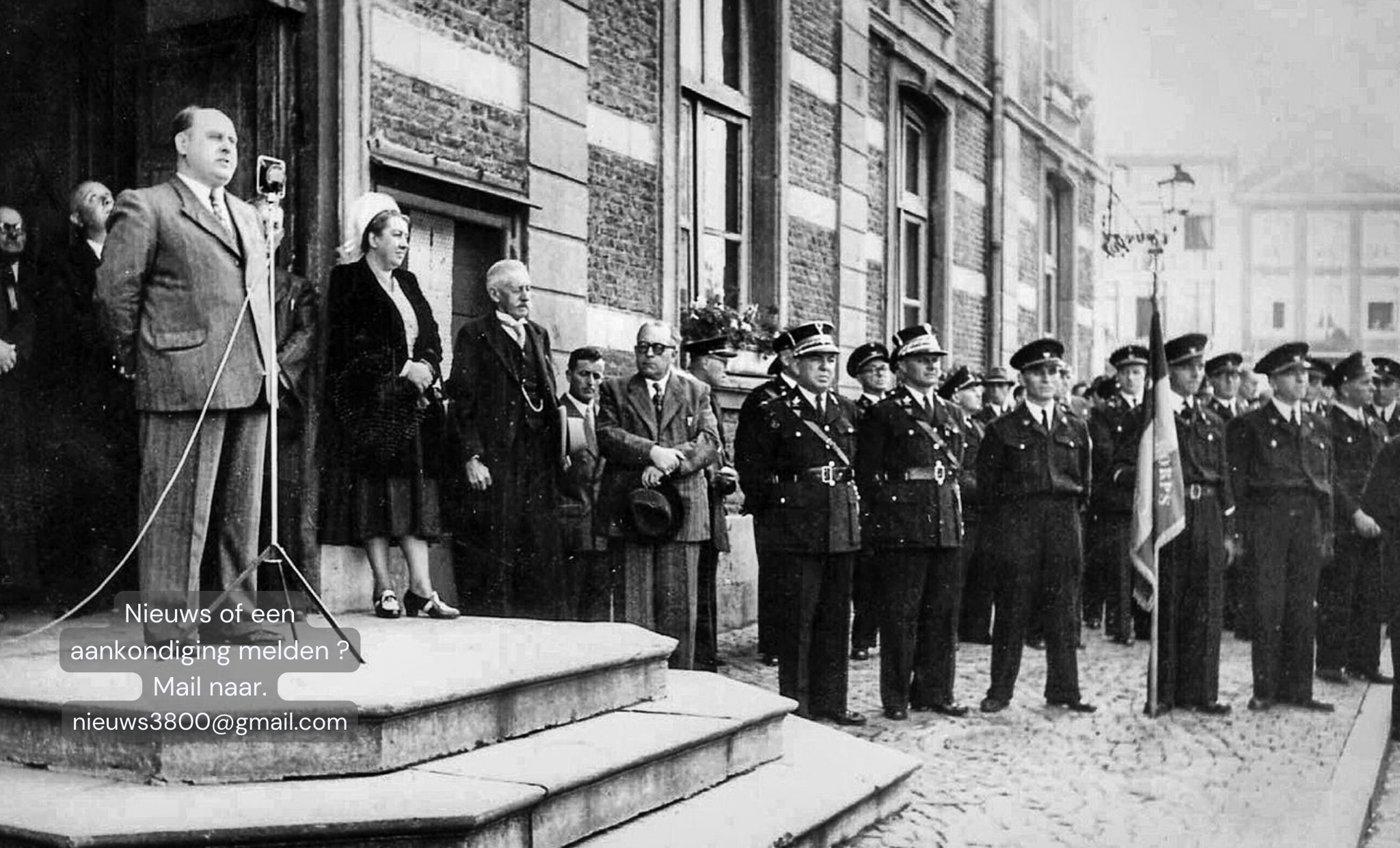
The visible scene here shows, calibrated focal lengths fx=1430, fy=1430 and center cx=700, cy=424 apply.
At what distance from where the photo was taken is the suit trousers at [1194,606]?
8203 mm

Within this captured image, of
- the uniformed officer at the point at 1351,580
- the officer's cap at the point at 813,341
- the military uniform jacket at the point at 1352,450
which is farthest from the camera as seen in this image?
the military uniform jacket at the point at 1352,450

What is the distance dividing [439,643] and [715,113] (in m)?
7.23

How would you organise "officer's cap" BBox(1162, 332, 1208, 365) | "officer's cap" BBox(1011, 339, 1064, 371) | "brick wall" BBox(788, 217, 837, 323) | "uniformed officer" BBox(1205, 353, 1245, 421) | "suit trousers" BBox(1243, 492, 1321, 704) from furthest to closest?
1. "brick wall" BBox(788, 217, 837, 323)
2. "uniformed officer" BBox(1205, 353, 1245, 421)
3. "officer's cap" BBox(1162, 332, 1208, 365)
4. "suit trousers" BBox(1243, 492, 1321, 704)
5. "officer's cap" BBox(1011, 339, 1064, 371)

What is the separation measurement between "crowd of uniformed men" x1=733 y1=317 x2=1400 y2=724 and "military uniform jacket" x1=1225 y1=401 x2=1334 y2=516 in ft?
0.04

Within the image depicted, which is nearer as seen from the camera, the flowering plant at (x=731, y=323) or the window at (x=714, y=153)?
the flowering plant at (x=731, y=323)

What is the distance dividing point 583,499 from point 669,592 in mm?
1004

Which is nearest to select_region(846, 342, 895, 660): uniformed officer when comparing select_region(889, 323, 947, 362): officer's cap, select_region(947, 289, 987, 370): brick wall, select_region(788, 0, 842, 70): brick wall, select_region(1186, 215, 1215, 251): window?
select_region(889, 323, 947, 362): officer's cap

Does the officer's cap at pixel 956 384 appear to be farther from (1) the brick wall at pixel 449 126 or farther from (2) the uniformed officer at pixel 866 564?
(1) the brick wall at pixel 449 126

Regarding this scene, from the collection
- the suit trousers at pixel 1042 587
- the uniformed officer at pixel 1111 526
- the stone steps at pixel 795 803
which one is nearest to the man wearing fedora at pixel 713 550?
the suit trousers at pixel 1042 587

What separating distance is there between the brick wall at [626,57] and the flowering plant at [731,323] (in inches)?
58.1

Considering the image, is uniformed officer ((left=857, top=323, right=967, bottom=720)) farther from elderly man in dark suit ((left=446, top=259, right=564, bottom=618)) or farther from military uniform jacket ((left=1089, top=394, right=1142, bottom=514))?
military uniform jacket ((left=1089, top=394, right=1142, bottom=514))

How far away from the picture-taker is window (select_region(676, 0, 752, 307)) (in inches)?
443

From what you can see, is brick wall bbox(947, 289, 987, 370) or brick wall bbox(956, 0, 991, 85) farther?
brick wall bbox(956, 0, 991, 85)

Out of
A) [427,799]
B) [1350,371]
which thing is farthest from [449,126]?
[1350,371]
